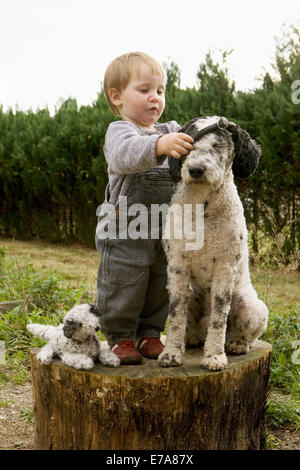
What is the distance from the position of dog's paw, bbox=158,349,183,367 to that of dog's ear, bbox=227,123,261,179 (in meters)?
1.01

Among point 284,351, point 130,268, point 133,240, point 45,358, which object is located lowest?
point 284,351

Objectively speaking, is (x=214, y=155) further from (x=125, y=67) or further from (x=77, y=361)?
(x=77, y=361)

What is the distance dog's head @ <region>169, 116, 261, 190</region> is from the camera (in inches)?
90.3

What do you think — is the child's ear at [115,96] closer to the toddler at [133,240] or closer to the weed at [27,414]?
the toddler at [133,240]

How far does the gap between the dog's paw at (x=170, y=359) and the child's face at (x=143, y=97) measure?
4.36 ft

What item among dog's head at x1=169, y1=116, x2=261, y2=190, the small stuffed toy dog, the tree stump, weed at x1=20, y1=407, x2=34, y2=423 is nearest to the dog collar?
dog's head at x1=169, y1=116, x2=261, y2=190

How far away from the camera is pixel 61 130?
9.89 m

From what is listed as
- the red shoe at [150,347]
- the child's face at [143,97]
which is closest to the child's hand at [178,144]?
the child's face at [143,97]

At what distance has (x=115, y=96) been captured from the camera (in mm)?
2930

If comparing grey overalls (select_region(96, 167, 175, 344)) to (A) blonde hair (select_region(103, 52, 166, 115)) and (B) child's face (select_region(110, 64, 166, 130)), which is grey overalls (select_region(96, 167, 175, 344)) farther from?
(A) blonde hair (select_region(103, 52, 166, 115))

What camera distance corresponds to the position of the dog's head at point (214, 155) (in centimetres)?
229

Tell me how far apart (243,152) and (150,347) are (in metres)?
1.27

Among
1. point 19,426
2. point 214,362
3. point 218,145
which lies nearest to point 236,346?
point 214,362

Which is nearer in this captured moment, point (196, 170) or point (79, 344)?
point (196, 170)
